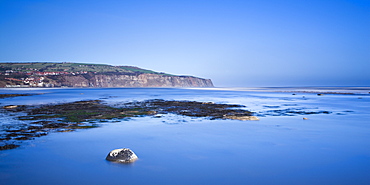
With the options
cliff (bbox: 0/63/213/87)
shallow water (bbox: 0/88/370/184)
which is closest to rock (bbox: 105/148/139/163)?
shallow water (bbox: 0/88/370/184)

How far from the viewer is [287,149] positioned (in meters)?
10.0

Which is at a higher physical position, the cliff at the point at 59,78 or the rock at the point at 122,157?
the cliff at the point at 59,78

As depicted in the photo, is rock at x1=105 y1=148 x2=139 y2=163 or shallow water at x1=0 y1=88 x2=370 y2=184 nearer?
shallow water at x1=0 y1=88 x2=370 y2=184

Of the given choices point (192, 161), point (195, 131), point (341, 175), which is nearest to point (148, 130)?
point (195, 131)

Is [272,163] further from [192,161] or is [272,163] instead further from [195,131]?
[195,131]

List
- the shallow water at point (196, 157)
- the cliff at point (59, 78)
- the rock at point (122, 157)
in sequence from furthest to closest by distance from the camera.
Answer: the cliff at point (59, 78) → the rock at point (122, 157) → the shallow water at point (196, 157)

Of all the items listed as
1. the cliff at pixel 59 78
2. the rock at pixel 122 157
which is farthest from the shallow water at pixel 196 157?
the cliff at pixel 59 78

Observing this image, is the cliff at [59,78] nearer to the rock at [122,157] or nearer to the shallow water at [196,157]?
the shallow water at [196,157]

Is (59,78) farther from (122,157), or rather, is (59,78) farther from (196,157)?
(196,157)

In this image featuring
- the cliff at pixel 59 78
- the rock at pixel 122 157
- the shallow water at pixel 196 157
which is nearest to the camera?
the shallow water at pixel 196 157

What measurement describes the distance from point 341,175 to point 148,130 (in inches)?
370

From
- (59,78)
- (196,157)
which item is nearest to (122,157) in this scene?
(196,157)

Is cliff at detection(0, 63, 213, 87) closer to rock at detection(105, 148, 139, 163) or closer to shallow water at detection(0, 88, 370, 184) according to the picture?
shallow water at detection(0, 88, 370, 184)

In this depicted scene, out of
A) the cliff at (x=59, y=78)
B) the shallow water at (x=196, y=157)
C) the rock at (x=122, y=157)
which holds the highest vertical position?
the cliff at (x=59, y=78)
